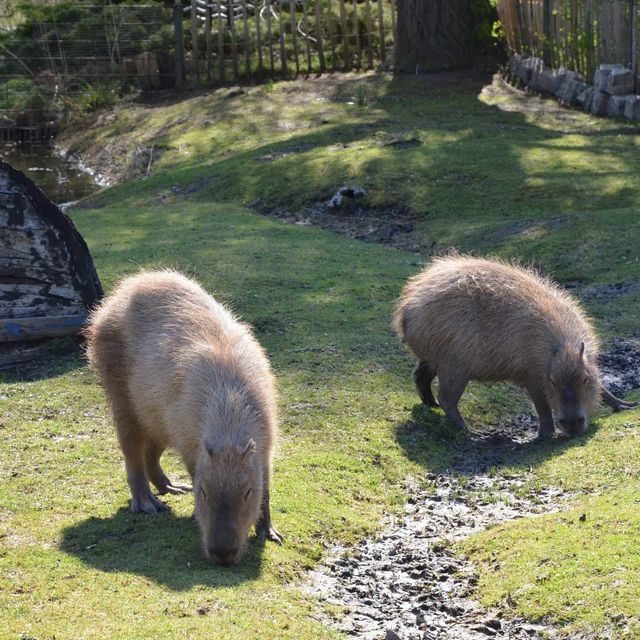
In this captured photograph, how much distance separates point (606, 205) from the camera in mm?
12312

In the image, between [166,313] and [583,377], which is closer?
[166,313]

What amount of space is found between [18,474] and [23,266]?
2.69 m

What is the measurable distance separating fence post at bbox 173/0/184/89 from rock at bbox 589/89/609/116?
9.86 metres

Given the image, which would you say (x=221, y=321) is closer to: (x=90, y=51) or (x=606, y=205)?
(x=606, y=205)

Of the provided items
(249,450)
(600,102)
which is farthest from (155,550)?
(600,102)

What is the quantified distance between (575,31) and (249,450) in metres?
15.4

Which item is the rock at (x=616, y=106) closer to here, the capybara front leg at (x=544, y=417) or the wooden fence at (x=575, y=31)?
the wooden fence at (x=575, y=31)

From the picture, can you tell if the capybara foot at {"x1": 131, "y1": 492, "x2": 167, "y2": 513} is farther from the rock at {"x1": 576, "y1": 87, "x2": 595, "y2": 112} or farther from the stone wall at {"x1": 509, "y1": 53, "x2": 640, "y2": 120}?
the rock at {"x1": 576, "y1": 87, "x2": 595, "y2": 112}

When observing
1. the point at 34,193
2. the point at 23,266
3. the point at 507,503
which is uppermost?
the point at 34,193

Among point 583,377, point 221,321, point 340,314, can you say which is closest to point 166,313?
point 221,321

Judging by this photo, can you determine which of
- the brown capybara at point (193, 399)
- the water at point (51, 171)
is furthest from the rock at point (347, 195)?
the brown capybara at point (193, 399)

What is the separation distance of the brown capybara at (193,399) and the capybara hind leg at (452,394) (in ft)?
6.08

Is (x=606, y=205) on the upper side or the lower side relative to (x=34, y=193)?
lower

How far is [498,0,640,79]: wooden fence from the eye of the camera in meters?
17.0
